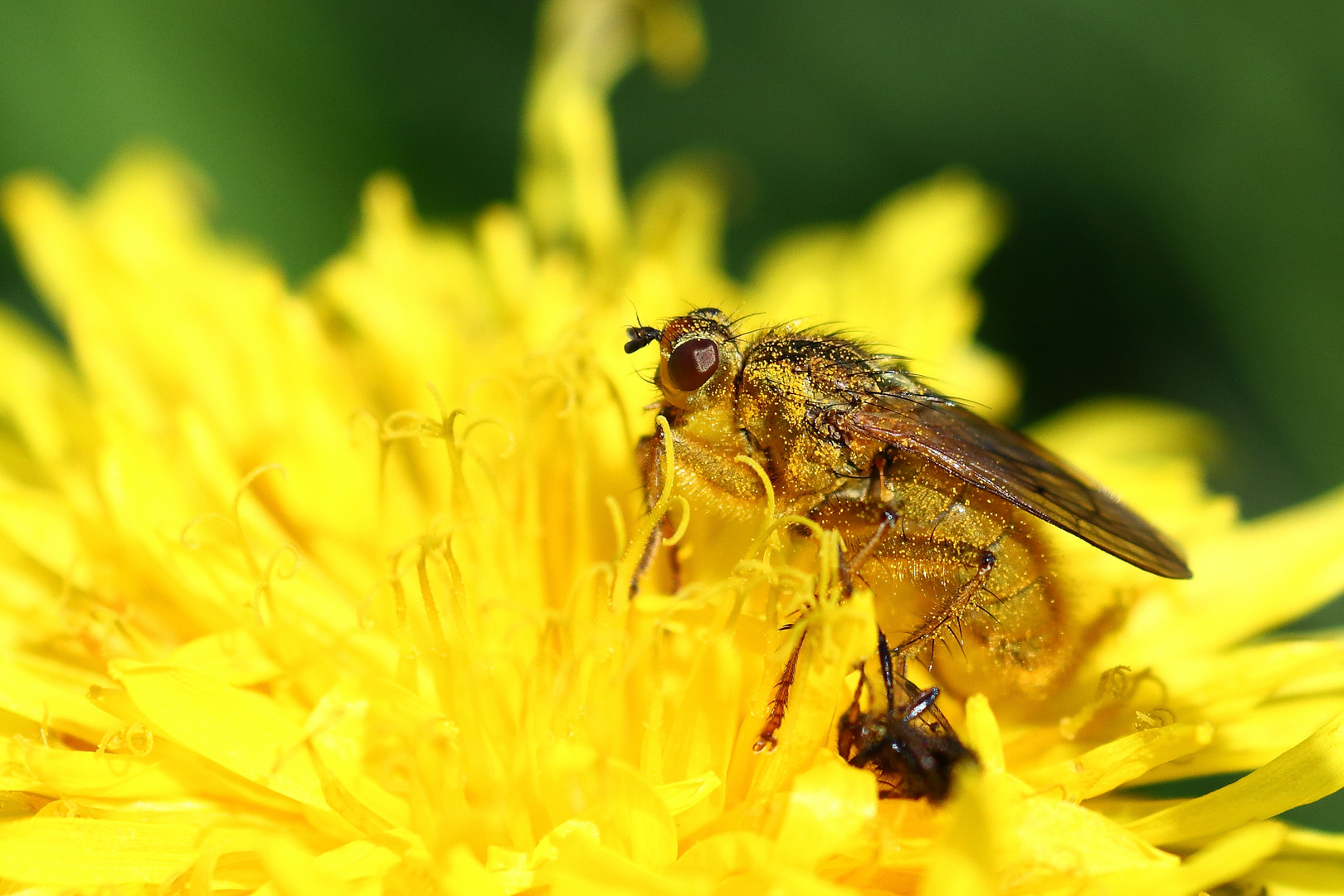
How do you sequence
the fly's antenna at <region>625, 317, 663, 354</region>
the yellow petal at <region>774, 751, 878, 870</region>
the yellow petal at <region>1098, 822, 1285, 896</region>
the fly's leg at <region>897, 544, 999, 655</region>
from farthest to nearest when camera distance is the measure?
1. the fly's antenna at <region>625, 317, 663, 354</region>
2. the fly's leg at <region>897, 544, 999, 655</region>
3. the yellow petal at <region>774, 751, 878, 870</region>
4. the yellow petal at <region>1098, 822, 1285, 896</region>

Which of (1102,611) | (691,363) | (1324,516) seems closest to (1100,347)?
(1324,516)

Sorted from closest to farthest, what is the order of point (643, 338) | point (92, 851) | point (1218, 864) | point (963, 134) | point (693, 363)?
1. point (1218, 864)
2. point (92, 851)
3. point (693, 363)
4. point (643, 338)
5. point (963, 134)

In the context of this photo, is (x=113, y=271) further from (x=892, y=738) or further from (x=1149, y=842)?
(x=1149, y=842)

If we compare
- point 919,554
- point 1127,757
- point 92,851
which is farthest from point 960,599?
point 92,851

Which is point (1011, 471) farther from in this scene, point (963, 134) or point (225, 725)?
point (963, 134)

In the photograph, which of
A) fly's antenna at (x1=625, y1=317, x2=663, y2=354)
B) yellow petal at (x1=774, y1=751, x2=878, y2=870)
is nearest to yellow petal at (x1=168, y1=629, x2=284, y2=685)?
fly's antenna at (x1=625, y1=317, x2=663, y2=354)

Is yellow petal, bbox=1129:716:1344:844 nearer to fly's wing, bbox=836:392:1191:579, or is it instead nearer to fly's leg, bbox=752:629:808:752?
fly's wing, bbox=836:392:1191:579
